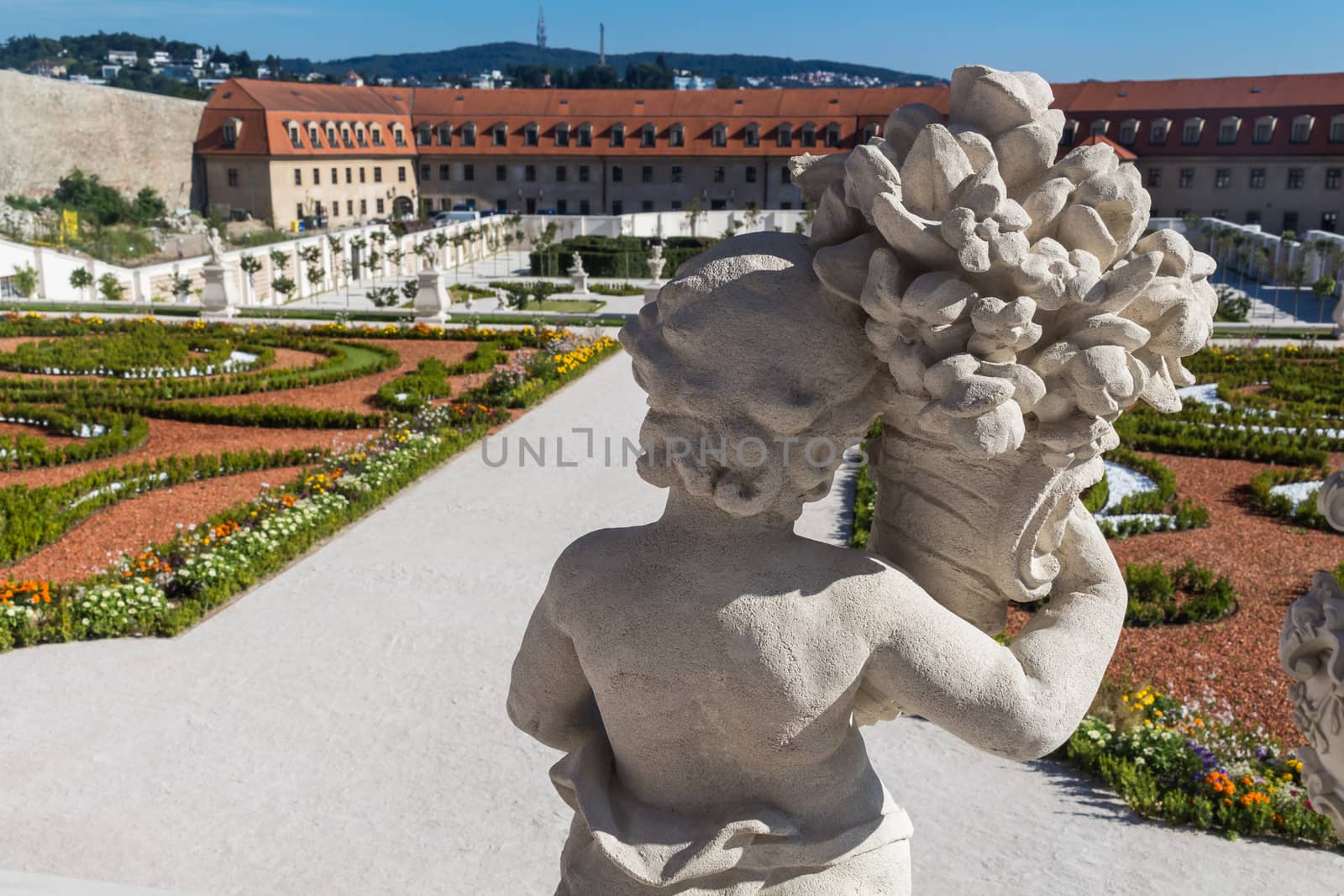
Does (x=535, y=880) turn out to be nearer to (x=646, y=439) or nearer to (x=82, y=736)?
(x=82, y=736)

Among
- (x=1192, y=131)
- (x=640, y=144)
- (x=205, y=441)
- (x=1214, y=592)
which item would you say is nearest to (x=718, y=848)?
(x=1214, y=592)

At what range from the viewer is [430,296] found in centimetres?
2336

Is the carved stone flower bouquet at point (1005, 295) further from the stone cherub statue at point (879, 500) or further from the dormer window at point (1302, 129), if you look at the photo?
the dormer window at point (1302, 129)

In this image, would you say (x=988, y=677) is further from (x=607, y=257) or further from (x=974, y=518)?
(x=607, y=257)

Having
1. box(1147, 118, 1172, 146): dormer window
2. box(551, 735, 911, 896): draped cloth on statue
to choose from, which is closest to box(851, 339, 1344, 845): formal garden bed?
box(551, 735, 911, 896): draped cloth on statue


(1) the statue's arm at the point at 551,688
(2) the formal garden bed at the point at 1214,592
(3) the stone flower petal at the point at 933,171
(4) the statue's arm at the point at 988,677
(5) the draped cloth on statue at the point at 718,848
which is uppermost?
(3) the stone flower petal at the point at 933,171

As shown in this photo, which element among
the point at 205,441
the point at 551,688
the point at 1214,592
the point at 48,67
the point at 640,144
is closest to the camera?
the point at 551,688

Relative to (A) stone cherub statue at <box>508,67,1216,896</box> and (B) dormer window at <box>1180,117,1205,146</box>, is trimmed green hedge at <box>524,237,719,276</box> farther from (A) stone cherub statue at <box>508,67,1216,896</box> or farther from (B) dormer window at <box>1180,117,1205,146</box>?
(A) stone cherub statue at <box>508,67,1216,896</box>

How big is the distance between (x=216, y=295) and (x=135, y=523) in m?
15.0

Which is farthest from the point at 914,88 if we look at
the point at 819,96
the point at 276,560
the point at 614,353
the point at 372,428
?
the point at 276,560

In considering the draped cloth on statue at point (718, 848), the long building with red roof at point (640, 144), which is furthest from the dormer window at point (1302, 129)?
the draped cloth on statue at point (718, 848)

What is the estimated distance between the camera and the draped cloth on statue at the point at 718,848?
222 cm

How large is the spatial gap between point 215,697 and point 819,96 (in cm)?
4813

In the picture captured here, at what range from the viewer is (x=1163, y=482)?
1159 centimetres
